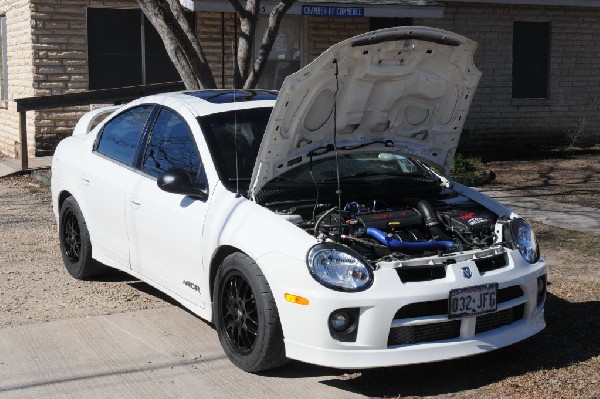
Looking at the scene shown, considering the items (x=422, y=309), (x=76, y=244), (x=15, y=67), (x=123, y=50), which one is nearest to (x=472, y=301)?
(x=422, y=309)

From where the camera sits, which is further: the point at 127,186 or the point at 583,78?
the point at 583,78

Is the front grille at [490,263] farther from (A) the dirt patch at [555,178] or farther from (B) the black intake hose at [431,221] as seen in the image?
(A) the dirt patch at [555,178]

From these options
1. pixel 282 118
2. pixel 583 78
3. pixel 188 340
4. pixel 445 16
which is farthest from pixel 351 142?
pixel 583 78

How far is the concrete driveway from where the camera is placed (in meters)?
5.16

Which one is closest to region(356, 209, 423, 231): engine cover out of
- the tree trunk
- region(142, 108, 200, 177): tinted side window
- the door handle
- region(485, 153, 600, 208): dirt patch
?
region(142, 108, 200, 177): tinted side window

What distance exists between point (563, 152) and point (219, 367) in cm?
1289

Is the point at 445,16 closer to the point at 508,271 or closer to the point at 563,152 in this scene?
the point at 563,152

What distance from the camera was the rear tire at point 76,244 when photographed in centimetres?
739

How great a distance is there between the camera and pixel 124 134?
712 centimetres

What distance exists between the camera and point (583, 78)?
18188mm

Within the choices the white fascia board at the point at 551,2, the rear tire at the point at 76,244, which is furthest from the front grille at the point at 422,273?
the white fascia board at the point at 551,2

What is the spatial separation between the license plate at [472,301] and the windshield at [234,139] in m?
1.53

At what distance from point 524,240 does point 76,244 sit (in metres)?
3.73

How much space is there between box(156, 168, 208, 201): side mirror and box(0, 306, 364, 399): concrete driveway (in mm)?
967
